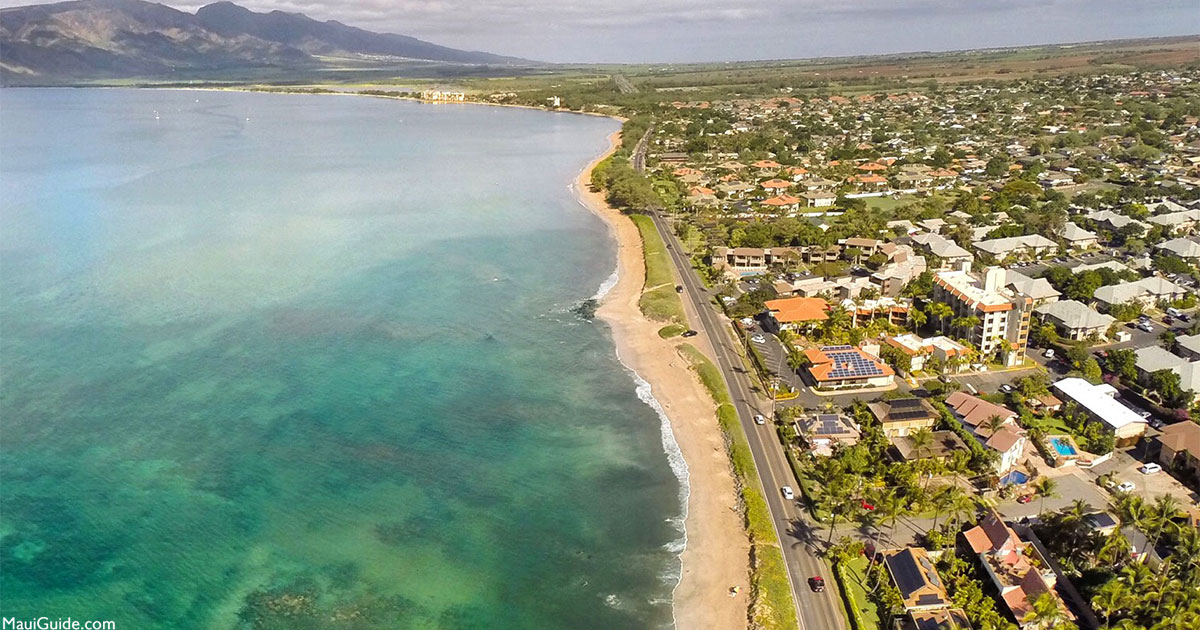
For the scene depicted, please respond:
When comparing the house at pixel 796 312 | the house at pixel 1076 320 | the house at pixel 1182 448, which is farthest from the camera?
the house at pixel 796 312

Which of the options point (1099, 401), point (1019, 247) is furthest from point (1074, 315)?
point (1019, 247)

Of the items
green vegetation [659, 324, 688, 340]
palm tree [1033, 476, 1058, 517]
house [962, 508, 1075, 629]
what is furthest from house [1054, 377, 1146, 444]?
green vegetation [659, 324, 688, 340]

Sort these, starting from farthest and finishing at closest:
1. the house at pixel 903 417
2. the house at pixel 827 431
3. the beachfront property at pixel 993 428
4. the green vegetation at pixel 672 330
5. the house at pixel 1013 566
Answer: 1. the green vegetation at pixel 672 330
2. the house at pixel 903 417
3. the house at pixel 827 431
4. the beachfront property at pixel 993 428
5. the house at pixel 1013 566

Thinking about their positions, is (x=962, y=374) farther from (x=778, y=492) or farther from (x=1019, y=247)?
(x=1019, y=247)

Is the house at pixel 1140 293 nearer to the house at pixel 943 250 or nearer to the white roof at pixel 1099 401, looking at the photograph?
the house at pixel 943 250

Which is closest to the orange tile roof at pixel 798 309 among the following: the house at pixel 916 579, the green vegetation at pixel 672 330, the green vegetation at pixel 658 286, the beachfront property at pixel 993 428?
the green vegetation at pixel 672 330

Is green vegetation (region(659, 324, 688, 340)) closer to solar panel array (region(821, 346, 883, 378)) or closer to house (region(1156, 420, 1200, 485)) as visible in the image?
solar panel array (region(821, 346, 883, 378))

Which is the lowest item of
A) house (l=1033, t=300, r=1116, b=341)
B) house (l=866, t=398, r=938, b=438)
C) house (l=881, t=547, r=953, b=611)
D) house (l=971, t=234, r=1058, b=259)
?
house (l=881, t=547, r=953, b=611)
